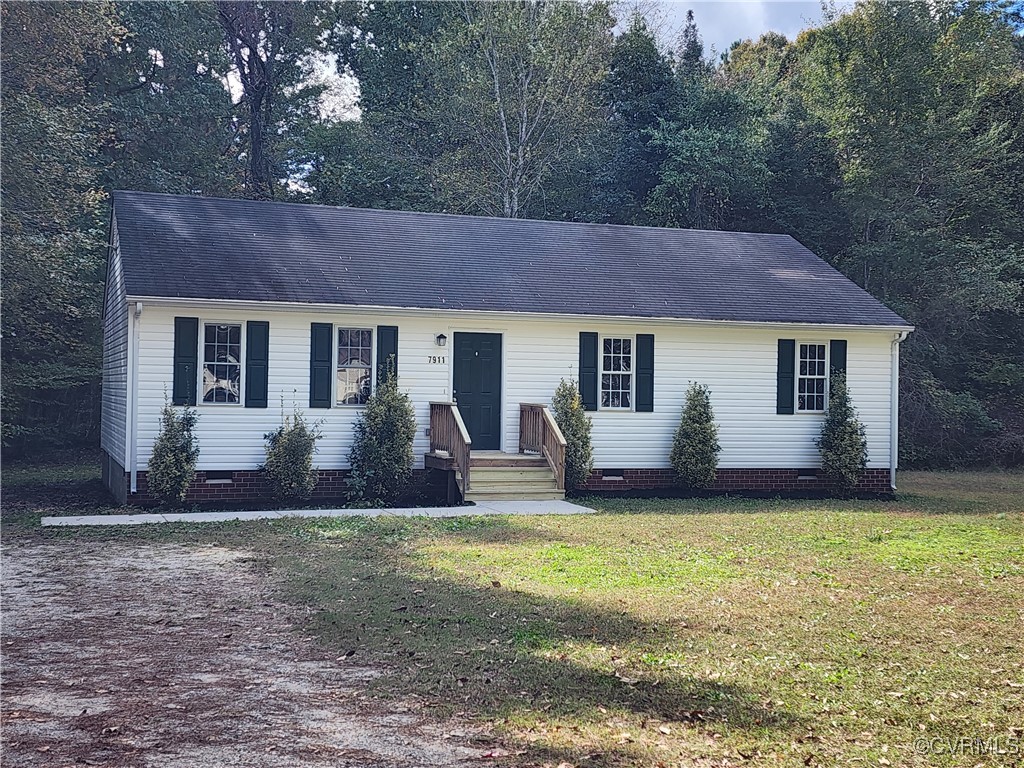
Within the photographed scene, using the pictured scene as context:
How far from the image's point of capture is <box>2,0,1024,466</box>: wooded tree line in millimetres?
26078

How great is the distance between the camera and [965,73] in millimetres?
28453

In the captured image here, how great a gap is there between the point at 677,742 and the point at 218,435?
37.7 feet

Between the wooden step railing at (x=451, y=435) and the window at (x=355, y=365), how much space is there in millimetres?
1158

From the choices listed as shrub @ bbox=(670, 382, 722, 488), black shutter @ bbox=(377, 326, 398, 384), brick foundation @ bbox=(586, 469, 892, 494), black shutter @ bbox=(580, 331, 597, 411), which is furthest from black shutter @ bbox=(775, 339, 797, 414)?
black shutter @ bbox=(377, 326, 398, 384)

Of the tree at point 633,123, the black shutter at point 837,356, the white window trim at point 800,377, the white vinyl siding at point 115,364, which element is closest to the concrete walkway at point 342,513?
the white vinyl siding at point 115,364

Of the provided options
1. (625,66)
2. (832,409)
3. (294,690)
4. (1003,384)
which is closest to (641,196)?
(625,66)

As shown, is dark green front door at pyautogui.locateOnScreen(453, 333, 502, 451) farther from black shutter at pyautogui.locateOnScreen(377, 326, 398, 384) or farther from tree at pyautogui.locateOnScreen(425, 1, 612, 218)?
tree at pyautogui.locateOnScreen(425, 1, 612, 218)

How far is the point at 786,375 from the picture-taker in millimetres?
18062

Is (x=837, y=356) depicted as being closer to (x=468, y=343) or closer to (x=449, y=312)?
(x=468, y=343)

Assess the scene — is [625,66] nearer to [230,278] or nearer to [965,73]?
[965,73]

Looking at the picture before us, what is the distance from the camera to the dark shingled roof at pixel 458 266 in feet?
51.9

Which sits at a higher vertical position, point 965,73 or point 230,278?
point 965,73

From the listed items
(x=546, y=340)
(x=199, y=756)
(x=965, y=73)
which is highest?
(x=965, y=73)

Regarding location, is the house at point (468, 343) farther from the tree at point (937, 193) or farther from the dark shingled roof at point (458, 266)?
the tree at point (937, 193)
